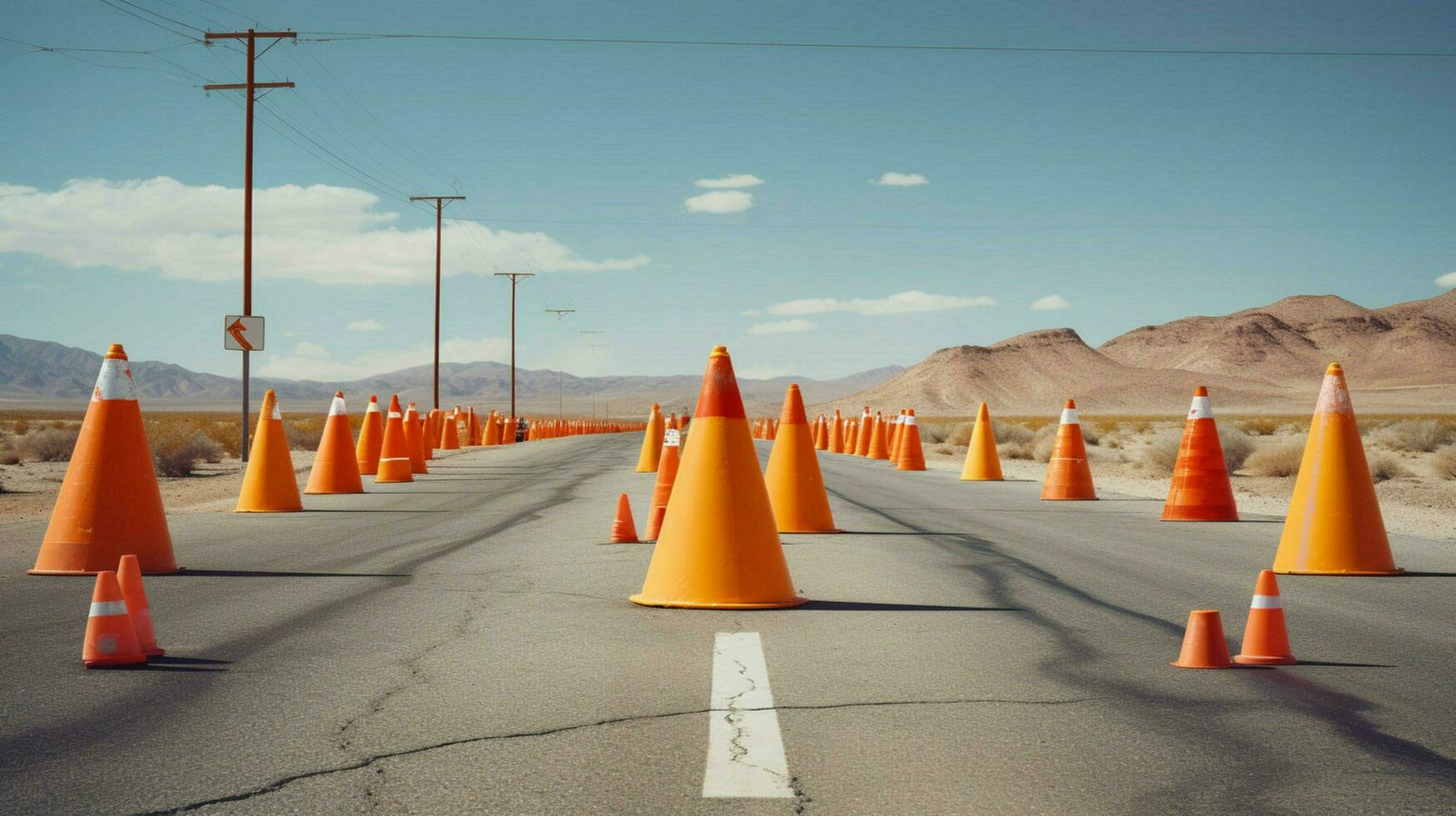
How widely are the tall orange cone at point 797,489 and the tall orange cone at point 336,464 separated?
7.72 metres

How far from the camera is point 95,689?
5.32 meters

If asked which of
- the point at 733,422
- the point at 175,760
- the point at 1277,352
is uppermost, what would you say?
the point at 1277,352

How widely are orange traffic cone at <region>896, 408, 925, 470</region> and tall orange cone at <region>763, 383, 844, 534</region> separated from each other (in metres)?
15.0

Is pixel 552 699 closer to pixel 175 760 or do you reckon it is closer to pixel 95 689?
pixel 175 760

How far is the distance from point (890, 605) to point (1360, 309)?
205 metres

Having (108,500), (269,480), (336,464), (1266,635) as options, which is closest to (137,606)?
(108,500)

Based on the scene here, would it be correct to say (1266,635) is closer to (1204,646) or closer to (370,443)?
(1204,646)

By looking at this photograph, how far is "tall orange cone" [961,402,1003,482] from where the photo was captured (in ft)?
74.1

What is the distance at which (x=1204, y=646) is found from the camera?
589cm

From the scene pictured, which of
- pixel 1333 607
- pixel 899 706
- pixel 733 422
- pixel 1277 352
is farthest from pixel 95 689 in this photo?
pixel 1277 352

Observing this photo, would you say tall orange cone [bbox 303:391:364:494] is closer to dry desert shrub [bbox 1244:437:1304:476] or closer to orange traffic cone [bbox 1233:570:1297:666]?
orange traffic cone [bbox 1233:570:1297:666]

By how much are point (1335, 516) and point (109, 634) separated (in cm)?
809

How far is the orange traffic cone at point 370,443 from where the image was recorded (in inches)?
917

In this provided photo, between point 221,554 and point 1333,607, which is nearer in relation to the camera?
point 1333,607
